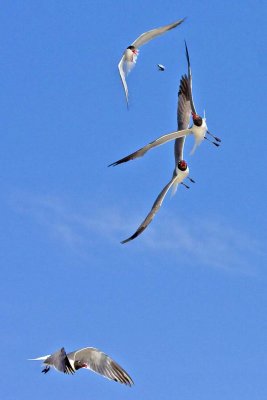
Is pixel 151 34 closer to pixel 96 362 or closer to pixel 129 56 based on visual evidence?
pixel 129 56

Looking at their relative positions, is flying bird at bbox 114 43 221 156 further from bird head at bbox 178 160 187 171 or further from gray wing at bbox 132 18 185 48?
gray wing at bbox 132 18 185 48

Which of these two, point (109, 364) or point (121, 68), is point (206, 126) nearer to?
point (121, 68)

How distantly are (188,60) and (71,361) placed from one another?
709 cm

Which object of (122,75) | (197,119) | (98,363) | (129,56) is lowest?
(98,363)

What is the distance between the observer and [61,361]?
24.1m

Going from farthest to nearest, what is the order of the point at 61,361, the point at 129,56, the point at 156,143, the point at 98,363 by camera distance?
1. the point at 129,56
2. the point at 156,143
3. the point at 98,363
4. the point at 61,361

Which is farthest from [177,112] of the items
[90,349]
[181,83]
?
[90,349]

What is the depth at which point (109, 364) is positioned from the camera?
84.9 ft

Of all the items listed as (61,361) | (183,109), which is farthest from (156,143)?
(61,361)

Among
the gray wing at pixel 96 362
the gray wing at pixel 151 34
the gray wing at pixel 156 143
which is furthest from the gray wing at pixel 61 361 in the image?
the gray wing at pixel 151 34

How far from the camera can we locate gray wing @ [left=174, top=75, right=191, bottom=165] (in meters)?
29.7

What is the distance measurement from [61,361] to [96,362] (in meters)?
1.88

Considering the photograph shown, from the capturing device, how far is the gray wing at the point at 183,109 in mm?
29734

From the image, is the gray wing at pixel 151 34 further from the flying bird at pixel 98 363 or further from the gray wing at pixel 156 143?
the flying bird at pixel 98 363
